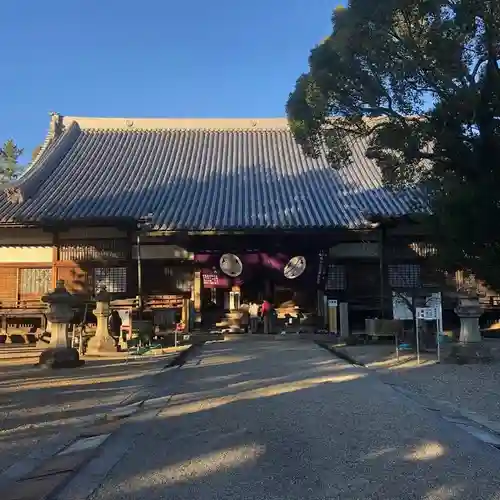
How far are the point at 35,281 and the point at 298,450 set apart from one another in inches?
660

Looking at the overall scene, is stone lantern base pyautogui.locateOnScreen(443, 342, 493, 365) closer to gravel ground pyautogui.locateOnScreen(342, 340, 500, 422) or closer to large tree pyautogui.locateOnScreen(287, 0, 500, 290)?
gravel ground pyautogui.locateOnScreen(342, 340, 500, 422)

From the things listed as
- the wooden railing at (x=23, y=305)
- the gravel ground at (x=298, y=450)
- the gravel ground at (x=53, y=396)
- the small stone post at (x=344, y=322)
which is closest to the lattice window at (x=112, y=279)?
the wooden railing at (x=23, y=305)

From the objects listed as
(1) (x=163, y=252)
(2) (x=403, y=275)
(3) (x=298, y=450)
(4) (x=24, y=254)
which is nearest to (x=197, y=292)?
(1) (x=163, y=252)

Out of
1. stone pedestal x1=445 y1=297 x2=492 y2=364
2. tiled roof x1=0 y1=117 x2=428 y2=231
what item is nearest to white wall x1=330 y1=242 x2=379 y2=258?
tiled roof x1=0 y1=117 x2=428 y2=231

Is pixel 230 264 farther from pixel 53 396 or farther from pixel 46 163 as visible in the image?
pixel 53 396

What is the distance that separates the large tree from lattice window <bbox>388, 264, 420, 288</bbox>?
8.78 meters

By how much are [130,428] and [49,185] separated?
1681 cm

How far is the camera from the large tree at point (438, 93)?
9117 millimetres

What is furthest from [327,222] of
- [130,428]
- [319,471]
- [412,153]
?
[319,471]

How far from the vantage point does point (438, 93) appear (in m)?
9.84

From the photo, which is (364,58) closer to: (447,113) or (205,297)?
(447,113)

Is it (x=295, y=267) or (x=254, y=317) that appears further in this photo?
(x=295, y=267)

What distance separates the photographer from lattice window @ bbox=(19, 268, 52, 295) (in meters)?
20.1

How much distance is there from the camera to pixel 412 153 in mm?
10258
